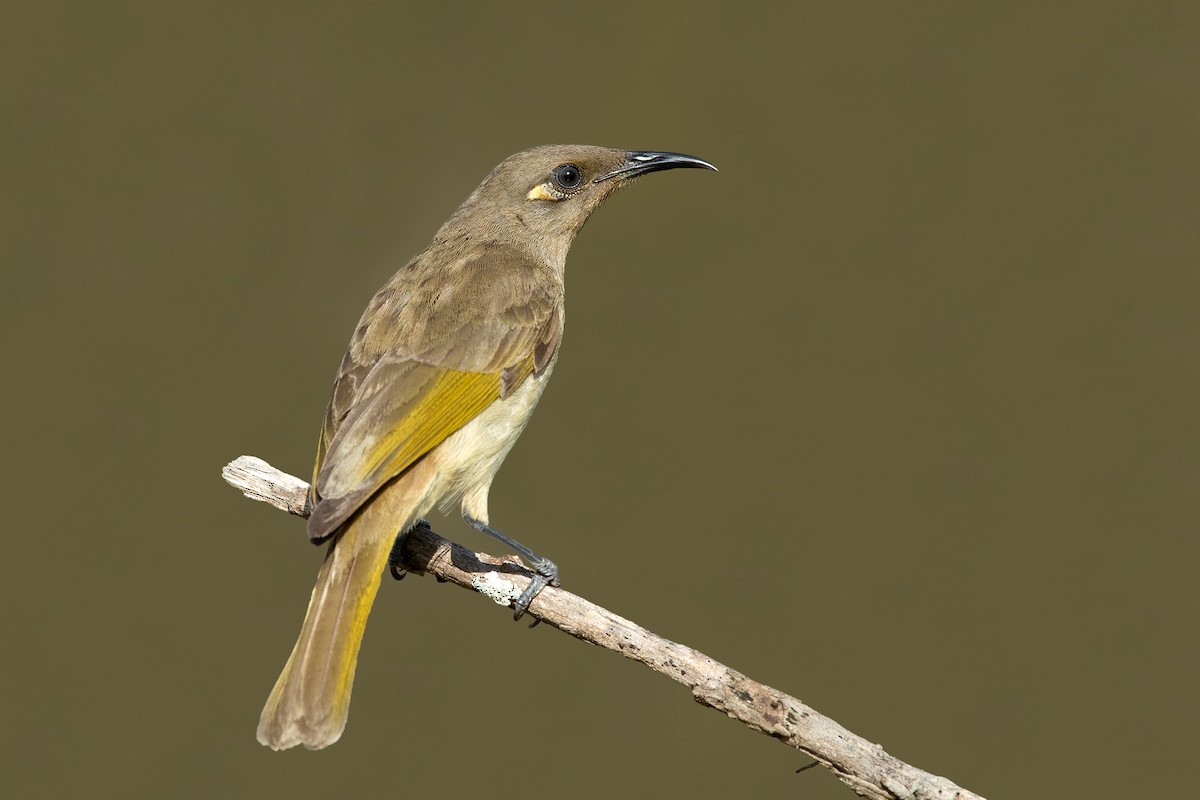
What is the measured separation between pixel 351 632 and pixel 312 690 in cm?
25

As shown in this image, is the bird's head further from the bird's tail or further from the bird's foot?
the bird's tail

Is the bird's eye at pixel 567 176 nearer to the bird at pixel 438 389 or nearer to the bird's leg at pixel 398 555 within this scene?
the bird at pixel 438 389

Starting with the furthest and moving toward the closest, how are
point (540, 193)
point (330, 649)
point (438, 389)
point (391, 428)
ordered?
point (540, 193)
point (438, 389)
point (391, 428)
point (330, 649)

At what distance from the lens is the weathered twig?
149 inches

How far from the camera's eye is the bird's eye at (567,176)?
18.8 feet

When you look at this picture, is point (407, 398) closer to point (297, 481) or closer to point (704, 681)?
point (297, 481)

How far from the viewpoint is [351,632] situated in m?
4.15

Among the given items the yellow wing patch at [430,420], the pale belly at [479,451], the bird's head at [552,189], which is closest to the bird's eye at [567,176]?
the bird's head at [552,189]

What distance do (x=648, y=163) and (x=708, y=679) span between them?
9.65 feet

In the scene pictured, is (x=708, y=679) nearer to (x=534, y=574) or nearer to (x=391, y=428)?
(x=534, y=574)

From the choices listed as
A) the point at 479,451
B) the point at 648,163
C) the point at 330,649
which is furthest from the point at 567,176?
the point at 330,649

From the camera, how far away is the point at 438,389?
4.68 m

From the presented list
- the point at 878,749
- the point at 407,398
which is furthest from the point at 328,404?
the point at 878,749

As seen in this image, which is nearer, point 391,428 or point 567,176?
→ point 391,428
